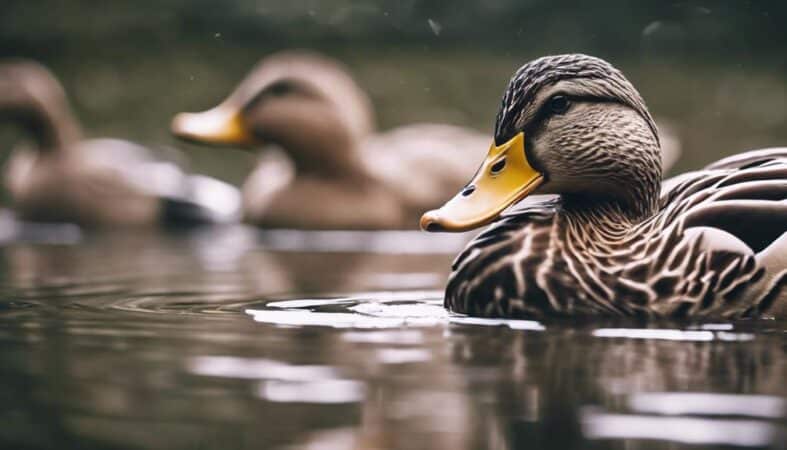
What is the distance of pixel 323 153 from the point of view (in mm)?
10117

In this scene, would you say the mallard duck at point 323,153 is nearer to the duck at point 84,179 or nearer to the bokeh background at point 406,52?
the duck at point 84,179

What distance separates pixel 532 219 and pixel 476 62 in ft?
31.8

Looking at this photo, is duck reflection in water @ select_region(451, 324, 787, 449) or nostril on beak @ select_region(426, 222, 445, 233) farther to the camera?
nostril on beak @ select_region(426, 222, 445, 233)

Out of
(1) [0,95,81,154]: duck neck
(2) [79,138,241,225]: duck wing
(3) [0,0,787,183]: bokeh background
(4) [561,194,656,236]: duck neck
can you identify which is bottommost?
(4) [561,194,656,236]: duck neck

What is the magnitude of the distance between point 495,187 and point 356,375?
1.16 meters

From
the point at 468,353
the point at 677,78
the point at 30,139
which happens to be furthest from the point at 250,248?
the point at 677,78

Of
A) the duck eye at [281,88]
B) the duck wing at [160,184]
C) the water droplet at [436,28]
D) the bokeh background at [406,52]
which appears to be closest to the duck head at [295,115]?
the duck eye at [281,88]

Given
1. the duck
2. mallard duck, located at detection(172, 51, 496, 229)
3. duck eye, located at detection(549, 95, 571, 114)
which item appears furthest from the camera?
the duck

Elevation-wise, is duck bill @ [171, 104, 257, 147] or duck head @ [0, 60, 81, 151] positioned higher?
duck head @ [0, 60, 81, 151]

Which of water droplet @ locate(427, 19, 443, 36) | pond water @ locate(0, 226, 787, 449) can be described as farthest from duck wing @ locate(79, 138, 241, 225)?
pond water @ locate(0, 226, 787, 449)

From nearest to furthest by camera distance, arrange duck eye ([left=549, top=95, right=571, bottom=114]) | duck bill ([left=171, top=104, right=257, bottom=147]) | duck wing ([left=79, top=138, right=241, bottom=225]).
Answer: duck eye ([left=549, top=95, right=571, bottom=114]), duck bill ([left=171, top=104, right=257, bottom=147]), duck wing ([left=79, top=138, right=241, bottom=225])

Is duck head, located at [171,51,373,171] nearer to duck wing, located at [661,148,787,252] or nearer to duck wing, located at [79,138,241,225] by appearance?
duck wing, located at [79,138,241,225]

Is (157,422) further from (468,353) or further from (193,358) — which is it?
(468,353)

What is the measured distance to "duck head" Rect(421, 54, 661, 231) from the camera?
159 inches
